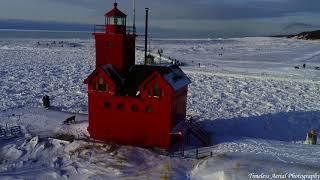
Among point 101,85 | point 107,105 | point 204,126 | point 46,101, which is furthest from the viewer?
point 46,101

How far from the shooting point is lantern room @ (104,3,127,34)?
23.2 m

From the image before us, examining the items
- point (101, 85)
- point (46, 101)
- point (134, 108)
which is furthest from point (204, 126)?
point (46, 101)

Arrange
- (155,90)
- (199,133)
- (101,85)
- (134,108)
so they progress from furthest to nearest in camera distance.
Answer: (199,133) < (101,85) < (134,108) < (155,90)

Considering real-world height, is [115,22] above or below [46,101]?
above

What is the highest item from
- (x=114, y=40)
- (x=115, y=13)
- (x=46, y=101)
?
(x=115, y=13)

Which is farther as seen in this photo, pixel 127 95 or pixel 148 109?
pixel 127 95

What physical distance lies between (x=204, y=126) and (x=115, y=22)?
9.39 m

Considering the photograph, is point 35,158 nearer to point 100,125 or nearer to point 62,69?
point 100,125

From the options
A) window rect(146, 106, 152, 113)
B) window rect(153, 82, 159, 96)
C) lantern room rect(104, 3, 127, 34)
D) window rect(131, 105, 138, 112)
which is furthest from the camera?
lantern room rect(104, 3, 127, 34)

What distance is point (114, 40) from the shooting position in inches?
923

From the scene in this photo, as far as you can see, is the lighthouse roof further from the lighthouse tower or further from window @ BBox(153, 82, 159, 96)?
window @ BBox(153, 82, 159, 96)

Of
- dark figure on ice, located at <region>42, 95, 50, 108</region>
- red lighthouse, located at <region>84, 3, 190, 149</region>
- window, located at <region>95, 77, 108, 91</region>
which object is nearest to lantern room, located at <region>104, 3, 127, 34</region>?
red lighthouse, located at <region>84, 3, 190, 149</region>

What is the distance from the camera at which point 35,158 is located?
→ 2167 centimetres

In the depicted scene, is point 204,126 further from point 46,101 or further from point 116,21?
point 46,101
